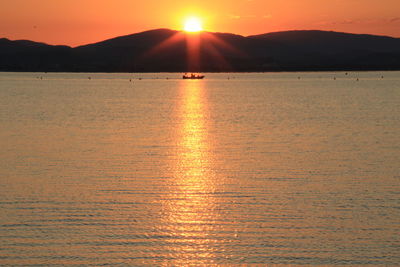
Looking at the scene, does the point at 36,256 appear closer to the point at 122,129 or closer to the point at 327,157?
the point at 327,157

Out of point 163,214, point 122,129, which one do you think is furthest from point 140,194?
point 122,129

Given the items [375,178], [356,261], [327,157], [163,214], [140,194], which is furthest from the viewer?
[327,157]

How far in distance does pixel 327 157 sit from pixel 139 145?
1358 centimetres

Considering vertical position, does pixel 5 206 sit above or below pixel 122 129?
below

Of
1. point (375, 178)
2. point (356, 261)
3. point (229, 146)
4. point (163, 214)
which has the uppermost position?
point (229, 146)

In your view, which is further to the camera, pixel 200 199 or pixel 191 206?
pixel 200 199

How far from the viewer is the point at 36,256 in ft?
62.0

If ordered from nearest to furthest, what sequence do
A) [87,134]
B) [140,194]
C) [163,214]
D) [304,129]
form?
[163,214] < [140,194] < [87,134] < [304,129]

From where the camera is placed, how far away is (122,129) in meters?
56.9

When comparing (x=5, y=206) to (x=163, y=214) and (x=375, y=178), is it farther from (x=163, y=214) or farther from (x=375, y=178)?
(x=375, y=178)

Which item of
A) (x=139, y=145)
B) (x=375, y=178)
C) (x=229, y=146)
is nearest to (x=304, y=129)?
(x=229, y=146)

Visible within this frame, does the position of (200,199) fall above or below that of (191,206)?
above

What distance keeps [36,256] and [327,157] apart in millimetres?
22905

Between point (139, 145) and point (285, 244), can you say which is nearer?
point (285, 244)
